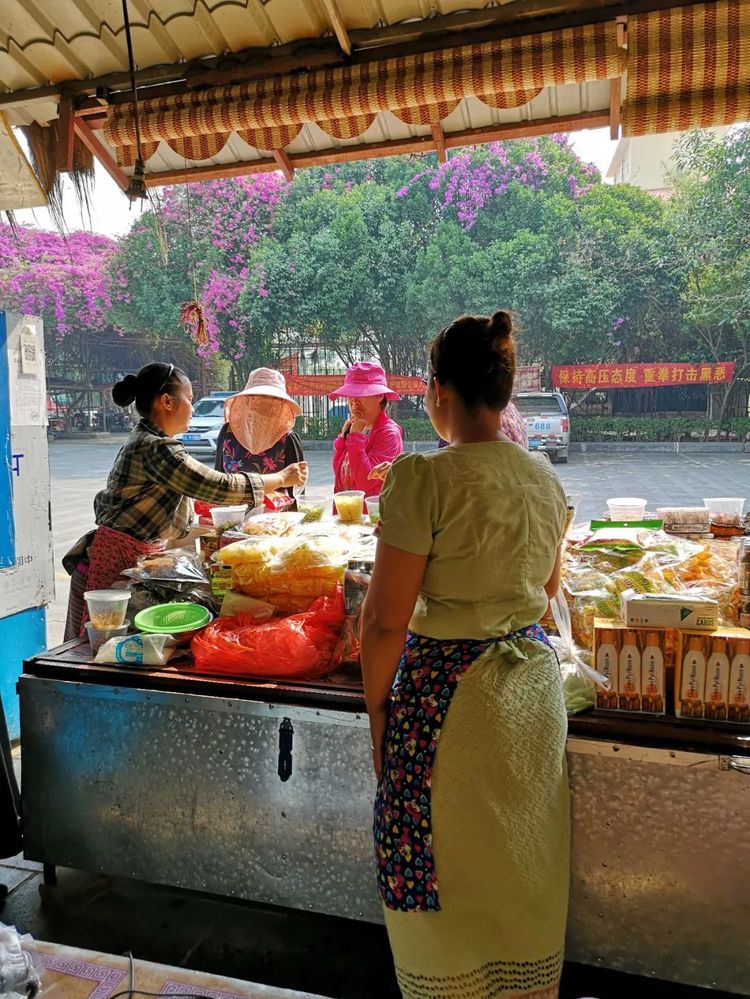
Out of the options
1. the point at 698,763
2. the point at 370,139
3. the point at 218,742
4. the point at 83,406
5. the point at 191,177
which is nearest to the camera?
the point at 698,763

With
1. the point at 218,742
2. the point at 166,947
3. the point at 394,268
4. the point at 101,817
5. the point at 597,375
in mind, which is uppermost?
the point at 394,268

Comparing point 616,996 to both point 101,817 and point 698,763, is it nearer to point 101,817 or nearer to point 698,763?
point 698,763

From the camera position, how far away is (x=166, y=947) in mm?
1905

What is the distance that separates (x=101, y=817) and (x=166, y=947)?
1.29 ft

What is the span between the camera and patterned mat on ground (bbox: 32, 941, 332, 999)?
4.58 ft

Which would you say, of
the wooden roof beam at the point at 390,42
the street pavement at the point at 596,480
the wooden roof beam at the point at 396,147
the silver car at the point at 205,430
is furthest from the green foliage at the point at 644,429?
the wooden roof beam at the point at 390,42

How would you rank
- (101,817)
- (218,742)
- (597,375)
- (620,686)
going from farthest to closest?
(597,375) → (101,817) → (218,742) → (620,686)

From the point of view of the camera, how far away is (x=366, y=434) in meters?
3.67

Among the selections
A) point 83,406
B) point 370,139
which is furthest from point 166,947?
point 83,406

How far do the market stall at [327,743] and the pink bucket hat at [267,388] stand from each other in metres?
1.30

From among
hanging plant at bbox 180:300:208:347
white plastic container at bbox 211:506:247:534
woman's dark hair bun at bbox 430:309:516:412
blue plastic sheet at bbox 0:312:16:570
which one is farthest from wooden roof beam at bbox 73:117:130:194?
woman's dark hair bun at bbox 430:309:516:412

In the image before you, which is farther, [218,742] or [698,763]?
[218,742]

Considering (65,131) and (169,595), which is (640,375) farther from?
(169,595)

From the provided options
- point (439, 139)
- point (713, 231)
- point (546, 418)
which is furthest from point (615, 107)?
point (713, 231)
